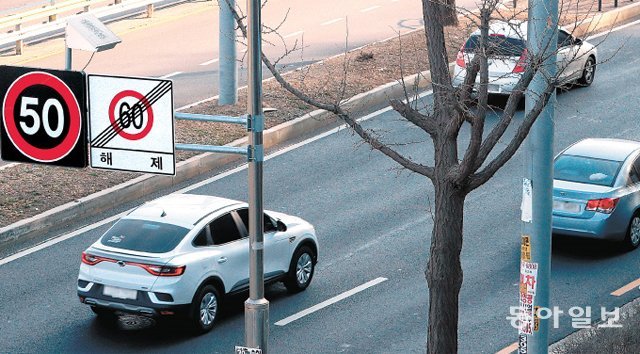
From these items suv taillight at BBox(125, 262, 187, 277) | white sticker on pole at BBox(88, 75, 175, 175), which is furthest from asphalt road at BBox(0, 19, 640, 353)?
white sticker on pole at BBox(88, 75, 175, 175)

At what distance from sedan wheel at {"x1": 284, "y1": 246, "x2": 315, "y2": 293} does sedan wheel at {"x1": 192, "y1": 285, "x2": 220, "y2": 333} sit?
156cm

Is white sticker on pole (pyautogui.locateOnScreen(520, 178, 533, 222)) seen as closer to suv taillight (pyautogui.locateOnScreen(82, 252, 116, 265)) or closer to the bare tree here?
the bare tree

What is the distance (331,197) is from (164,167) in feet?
34.9

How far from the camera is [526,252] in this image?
13.0 meters

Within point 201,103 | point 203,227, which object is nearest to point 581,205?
point 203,227

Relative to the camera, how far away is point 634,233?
20.1m

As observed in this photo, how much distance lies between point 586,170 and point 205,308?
6701 mm

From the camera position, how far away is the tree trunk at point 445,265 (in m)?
12.3

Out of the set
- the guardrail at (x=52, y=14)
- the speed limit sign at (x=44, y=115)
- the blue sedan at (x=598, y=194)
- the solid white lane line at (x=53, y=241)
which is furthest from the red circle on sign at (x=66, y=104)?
the guardrail at (x=52, y=14)

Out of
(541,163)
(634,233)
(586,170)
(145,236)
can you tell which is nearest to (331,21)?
(586,170)

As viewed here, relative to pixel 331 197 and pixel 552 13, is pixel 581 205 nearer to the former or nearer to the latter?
pixel 331 197

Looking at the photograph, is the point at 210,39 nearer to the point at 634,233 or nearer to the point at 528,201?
the point at 634,233

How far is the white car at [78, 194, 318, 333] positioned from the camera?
16344 millimetres

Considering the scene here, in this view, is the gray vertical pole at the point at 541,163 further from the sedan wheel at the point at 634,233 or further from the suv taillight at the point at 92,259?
the sedan wheel at the point at 634,233
